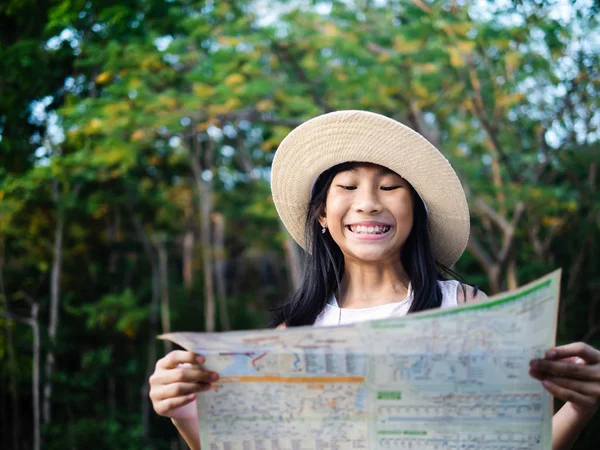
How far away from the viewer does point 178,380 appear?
4.29 ft

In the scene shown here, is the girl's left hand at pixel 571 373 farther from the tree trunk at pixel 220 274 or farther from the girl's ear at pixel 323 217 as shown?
the tree trunk at pixel 220 274

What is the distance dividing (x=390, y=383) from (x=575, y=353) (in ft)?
1.08

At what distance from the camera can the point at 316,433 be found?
131 centimetres

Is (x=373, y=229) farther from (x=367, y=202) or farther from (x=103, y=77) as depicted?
(x=103, y=77)

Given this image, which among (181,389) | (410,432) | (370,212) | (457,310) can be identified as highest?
(370,212)

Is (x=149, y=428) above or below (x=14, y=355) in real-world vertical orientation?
below

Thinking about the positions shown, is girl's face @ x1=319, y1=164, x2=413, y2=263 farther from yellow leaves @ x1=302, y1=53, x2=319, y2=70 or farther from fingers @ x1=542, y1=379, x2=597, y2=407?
yellow leaves @ x1=302, y1=53, x2=319, y2=70

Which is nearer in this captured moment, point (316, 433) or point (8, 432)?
point (316, 433)

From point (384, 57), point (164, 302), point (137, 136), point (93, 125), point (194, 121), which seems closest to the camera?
point (93, 125)

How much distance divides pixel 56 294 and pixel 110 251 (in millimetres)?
1352

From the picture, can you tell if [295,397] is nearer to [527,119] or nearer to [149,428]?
[149,428]

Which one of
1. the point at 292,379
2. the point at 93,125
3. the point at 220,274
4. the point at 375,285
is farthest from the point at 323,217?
the point at 220,274

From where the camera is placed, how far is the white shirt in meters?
1.71

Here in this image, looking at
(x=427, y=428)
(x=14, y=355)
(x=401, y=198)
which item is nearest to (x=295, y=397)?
(x=427, y=428)
